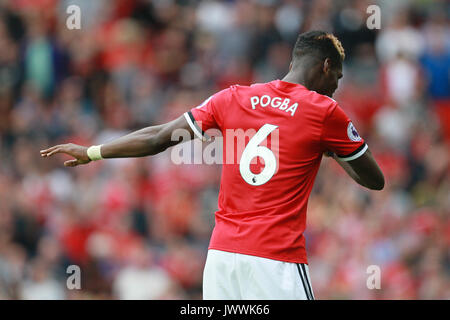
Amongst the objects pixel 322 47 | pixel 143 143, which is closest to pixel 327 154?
pixel 322 47

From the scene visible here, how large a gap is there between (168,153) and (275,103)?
5726 mm

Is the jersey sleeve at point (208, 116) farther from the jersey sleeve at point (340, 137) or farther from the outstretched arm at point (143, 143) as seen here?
the jersey sleeve at point (340, 137)

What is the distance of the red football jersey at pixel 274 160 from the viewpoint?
4.42m

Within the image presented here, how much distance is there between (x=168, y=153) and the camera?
1015 centimetres

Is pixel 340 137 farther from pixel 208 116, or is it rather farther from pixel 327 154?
pixel 208 116

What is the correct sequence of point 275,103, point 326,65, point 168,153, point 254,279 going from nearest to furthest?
point 254,279
point 275,103
point 326,65
point 168,153

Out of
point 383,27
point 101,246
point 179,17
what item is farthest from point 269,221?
point 179,17

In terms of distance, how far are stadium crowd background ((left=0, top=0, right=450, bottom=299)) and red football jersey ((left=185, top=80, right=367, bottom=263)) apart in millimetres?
3871

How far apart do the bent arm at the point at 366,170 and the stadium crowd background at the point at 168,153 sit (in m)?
3.57

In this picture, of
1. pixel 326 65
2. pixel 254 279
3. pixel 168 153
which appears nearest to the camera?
pixel 254 279

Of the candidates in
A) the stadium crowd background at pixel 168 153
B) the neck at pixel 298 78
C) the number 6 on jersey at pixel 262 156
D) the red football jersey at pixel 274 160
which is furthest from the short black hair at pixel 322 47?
the stadium crowd background at pixel 168 153

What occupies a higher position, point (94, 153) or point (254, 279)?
point (94, 153)

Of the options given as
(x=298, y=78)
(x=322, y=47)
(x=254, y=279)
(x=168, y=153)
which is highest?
(x=322, y=47)
